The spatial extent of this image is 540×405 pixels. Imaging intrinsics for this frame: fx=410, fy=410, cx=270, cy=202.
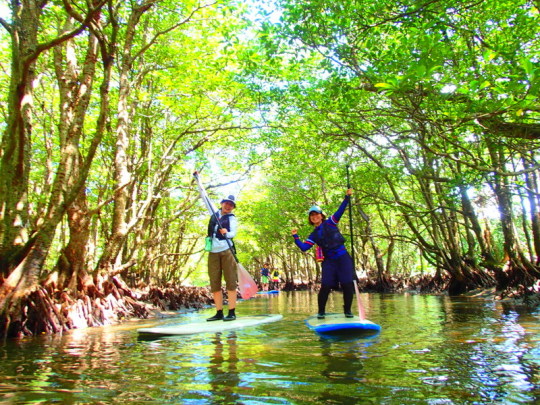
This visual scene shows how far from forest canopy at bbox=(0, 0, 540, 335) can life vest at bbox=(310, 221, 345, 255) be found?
180cm

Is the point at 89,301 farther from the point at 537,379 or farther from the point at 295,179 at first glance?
the point at 295,179

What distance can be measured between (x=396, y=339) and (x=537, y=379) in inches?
70.5

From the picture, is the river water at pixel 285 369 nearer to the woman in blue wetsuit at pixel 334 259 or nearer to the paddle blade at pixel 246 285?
the woman in blue wetsuit at pixel 334 259

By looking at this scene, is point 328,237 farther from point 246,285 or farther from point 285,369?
point 285,369

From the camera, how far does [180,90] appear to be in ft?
33.4

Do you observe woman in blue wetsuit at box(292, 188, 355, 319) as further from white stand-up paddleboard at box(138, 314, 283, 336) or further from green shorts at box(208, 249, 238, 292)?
green shorts at box(208, 249, 238, 292)

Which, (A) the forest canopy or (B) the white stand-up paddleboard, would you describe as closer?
(B) the white stand-up paddleboard

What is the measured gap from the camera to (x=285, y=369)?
9.59 ft

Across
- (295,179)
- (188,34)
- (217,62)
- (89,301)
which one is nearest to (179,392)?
(89,301)

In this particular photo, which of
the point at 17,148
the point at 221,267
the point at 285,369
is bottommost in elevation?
the point at 285,369

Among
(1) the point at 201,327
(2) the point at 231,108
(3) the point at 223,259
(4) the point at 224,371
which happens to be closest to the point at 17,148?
(3) the point at 223,259

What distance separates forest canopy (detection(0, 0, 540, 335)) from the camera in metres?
5.55

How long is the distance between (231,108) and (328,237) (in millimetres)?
6917

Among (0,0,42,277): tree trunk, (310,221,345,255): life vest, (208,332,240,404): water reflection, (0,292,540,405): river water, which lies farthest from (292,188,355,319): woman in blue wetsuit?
(0,0,42,277): tree trunk
